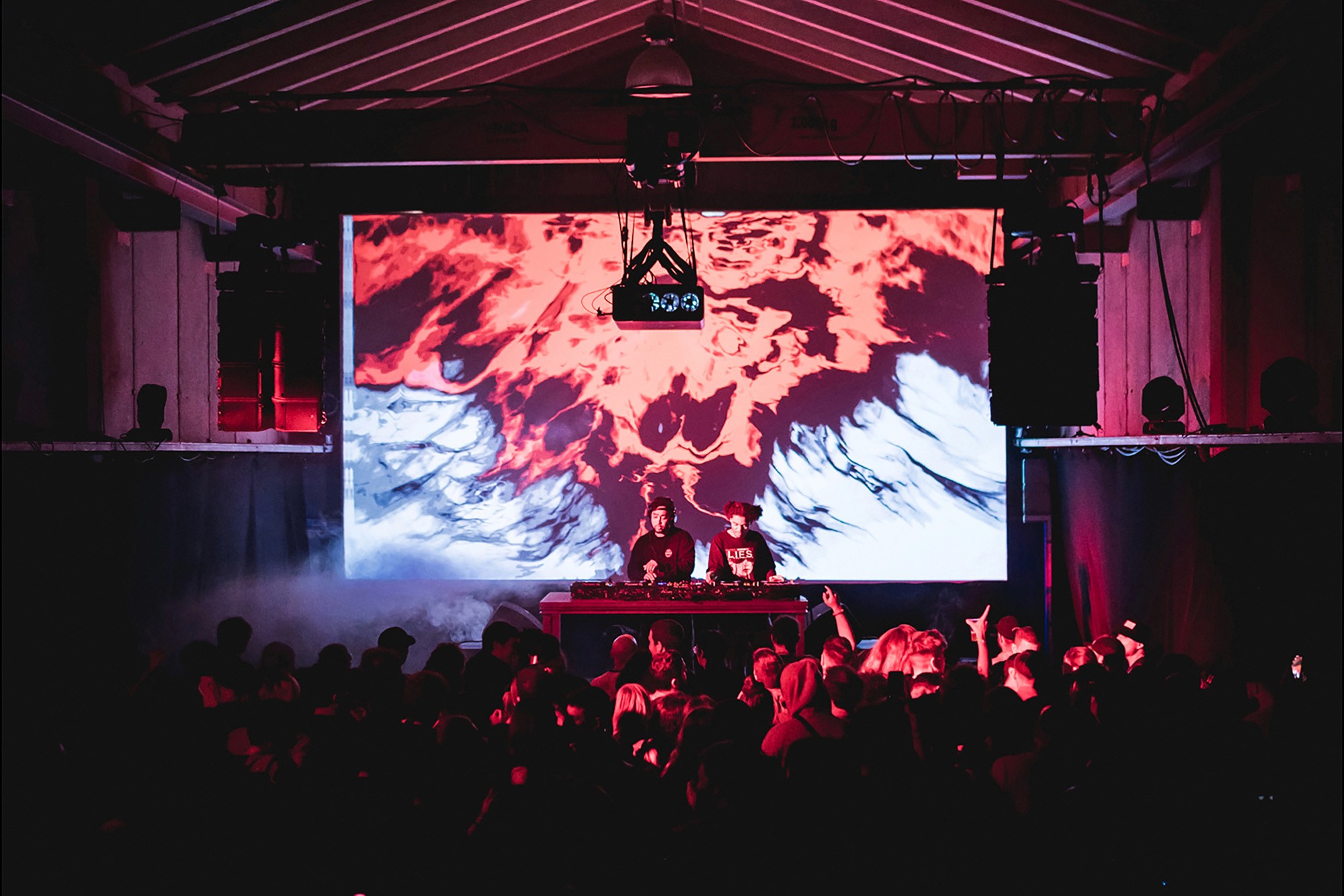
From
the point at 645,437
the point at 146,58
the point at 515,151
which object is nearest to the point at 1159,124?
the point at 515,151

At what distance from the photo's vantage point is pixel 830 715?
3.06 m

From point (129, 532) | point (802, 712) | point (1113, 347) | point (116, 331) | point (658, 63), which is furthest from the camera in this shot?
point (1113, 347)

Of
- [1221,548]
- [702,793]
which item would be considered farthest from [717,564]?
[702,793]

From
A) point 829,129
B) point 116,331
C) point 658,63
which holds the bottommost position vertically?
point 116,331

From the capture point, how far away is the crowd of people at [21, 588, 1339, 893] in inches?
104

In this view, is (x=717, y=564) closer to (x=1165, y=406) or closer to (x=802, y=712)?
(x=1165, y=406)

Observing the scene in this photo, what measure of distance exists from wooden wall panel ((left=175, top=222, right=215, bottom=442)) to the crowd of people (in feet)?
11.4

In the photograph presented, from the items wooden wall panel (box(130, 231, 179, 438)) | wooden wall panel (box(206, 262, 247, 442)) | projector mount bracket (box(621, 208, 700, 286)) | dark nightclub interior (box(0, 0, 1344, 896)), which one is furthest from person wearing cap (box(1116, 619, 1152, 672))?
wooden wall panel (box(206, 262, 247, 442))

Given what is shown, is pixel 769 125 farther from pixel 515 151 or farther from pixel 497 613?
pixel 497 613

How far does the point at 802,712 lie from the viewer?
3.12 metres

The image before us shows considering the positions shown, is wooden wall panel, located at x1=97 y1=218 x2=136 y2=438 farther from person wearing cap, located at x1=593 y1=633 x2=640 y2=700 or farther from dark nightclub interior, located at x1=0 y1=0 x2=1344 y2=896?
person wearing cap, located at x1=593 y1=633 x2=640 y2=700

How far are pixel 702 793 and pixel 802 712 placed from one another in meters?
0.55

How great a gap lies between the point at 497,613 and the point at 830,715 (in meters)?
5.06

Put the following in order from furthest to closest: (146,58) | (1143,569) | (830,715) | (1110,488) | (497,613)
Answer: (497,613)
(1110,488)
(1143,569)
(146,58)
(830,715)
